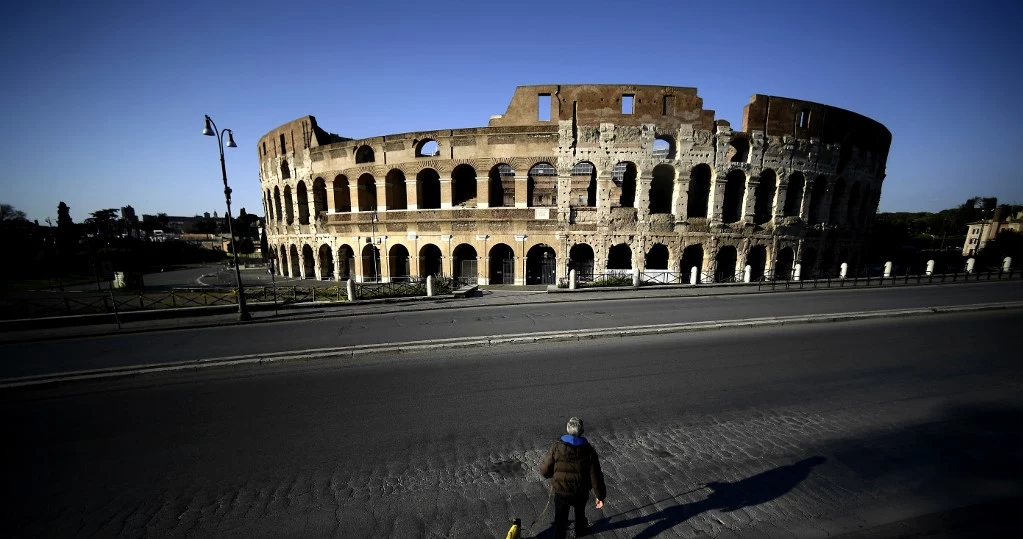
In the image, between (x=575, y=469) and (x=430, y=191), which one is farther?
(x=430, y=191)

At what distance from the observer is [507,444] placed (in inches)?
204

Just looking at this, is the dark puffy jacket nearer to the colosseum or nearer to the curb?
the curb

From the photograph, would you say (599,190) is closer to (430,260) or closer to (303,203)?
(430,260)

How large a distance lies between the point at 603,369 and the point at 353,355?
6.45 metres

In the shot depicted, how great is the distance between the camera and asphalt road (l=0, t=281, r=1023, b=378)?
9.43 metres

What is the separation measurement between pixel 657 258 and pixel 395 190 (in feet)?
62.8

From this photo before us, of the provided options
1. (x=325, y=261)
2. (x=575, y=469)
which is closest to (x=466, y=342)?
(x=575, y=469)

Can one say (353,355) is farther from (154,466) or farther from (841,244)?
(841,244)

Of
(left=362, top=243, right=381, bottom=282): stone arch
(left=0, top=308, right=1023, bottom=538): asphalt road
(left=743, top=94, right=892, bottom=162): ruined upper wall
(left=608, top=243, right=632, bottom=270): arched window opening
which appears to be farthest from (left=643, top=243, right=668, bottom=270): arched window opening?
(left=362, top=243, right=381, bottom=282): stone arch

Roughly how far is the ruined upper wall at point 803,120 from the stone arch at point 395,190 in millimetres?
23582

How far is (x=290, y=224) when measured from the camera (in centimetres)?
2936

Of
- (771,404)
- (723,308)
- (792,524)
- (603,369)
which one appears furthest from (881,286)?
(792,524)

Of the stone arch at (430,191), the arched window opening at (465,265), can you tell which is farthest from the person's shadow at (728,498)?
the stone arch at (430,191)

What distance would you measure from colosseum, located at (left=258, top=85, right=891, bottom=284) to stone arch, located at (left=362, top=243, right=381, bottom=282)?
9cm
